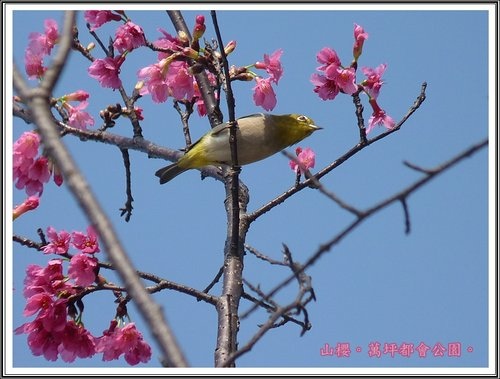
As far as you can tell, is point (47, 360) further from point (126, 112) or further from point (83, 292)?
point (126, 112)

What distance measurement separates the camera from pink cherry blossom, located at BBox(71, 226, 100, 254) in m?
4.50

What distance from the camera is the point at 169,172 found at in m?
5.61

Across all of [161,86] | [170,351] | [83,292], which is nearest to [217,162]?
[161,86]

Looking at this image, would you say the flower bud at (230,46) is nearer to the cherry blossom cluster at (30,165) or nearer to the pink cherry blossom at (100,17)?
the pink cherry blossom at (100,17)

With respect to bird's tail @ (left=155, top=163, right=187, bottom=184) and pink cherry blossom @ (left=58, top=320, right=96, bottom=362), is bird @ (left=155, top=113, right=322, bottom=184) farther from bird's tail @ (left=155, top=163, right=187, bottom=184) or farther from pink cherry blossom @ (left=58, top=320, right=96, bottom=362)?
pink cherry blossom @ (left=58, top=320, right=96, bottom=362)

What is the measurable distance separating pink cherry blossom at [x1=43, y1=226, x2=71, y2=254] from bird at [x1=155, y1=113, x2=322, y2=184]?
1255 mm

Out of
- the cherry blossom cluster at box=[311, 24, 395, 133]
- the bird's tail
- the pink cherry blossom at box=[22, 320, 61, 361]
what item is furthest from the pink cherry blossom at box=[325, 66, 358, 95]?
the pink cherry blossom at box=[22, 320, 61, 361]

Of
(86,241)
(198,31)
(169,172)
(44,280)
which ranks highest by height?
(198,31)

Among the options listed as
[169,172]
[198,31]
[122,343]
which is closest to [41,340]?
[122,343]

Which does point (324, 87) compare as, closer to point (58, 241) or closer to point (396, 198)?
point (58, 241)

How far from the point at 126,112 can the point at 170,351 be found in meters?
4.34

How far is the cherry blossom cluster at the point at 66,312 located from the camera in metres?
4.35

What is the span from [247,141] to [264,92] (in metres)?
0.43

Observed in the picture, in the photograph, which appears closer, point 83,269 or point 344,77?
point 83,269
